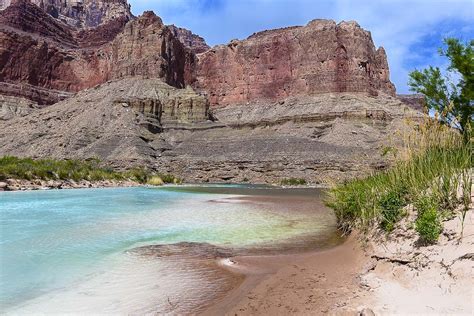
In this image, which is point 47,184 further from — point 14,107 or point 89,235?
point 14,107

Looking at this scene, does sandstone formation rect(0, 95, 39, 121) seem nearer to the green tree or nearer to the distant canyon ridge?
the distant canyon ridge

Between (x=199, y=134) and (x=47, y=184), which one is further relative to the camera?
(x=199, y=134)

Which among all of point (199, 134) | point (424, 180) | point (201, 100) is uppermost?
point (201, 100)

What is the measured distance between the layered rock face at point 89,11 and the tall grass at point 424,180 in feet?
623

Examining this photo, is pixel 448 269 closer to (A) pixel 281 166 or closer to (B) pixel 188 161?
(A) pixel 281 166

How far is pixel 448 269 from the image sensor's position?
472cm

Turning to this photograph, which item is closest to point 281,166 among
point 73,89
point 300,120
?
point 300,120

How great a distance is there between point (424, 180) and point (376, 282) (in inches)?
115

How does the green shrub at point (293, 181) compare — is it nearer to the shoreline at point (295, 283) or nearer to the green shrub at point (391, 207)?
the shoreline at point (295, 283)

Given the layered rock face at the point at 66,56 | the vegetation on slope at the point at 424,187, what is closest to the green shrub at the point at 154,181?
the vegetation on slope at the point at 424,187

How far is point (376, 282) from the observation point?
532 centimetres

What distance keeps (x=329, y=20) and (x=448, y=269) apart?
108810 millimetres

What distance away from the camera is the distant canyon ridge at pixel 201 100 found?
208ft

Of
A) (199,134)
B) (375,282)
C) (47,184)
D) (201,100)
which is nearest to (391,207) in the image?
(375,282)
